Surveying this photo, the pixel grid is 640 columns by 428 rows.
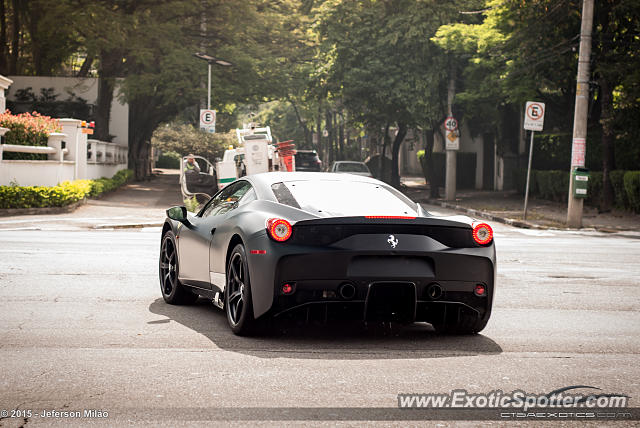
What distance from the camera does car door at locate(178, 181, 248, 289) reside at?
28.4 feet

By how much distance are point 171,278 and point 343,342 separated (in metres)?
2.82

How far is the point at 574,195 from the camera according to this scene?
2448 centimetres

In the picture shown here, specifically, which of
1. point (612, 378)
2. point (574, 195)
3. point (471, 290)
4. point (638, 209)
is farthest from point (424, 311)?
point (638, 209)

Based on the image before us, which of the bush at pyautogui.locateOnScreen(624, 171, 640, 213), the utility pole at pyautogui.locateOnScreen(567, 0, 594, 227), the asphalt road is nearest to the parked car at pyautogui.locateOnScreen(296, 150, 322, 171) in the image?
the bush at pyautogui.locateOnScreen(624, 171, 640, 213)

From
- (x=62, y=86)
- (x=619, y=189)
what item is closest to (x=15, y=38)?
(x=62, y=86)

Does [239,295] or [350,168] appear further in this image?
[350,168]

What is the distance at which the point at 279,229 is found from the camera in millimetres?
7211

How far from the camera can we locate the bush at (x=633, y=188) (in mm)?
26469

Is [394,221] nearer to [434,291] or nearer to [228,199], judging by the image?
[434,291]

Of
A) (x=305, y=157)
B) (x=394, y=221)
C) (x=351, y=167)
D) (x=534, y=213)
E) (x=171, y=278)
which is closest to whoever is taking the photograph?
(x=394, y=221)

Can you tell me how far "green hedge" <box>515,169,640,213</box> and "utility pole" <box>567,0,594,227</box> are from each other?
281cm

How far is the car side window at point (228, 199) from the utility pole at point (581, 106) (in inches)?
661

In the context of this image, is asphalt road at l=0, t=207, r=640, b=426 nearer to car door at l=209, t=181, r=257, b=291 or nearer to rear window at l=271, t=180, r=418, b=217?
car door at l=209, t=181, r=257, b=291

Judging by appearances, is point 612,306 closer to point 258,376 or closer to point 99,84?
point 258,376
